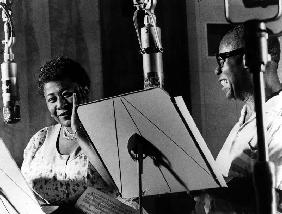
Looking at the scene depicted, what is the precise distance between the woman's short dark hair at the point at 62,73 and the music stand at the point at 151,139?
0.94m

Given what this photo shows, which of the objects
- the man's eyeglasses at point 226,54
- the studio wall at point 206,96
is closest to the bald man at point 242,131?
the man's eyeglasses at point 226,54

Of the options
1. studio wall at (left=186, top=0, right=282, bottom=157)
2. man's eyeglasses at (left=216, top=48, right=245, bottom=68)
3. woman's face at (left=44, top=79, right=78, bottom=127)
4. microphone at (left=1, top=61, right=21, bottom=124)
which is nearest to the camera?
man's eyeglasses at (left=216, top=48, right=245, bottom=68)

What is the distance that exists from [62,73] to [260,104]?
1.86 meters

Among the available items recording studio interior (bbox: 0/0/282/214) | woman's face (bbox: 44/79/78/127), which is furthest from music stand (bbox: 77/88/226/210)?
woman's face (bbox: 44/79/78/127)

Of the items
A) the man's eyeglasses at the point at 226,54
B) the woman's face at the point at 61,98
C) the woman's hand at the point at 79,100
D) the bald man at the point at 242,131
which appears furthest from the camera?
the woman's face at the point at 61,98

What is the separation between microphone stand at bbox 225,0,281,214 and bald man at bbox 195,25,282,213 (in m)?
0.73

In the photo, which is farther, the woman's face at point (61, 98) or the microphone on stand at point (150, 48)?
the woman's face at point (61, 98)

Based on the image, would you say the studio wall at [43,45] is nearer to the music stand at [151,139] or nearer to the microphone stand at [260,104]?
the music stand at [151,139]

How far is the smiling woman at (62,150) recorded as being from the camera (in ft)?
9.37

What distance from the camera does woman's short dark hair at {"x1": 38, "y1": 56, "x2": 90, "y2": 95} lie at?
3.03m

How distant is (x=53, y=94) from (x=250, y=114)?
109 centimetres

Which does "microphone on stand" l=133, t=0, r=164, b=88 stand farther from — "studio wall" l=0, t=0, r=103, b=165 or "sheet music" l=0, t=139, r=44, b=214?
"studio wall" l=0, t=0, r=103, b=165

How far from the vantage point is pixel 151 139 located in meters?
2.00

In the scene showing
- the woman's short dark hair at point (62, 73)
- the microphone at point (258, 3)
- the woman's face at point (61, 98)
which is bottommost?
the woman's face at point (61, 98)
